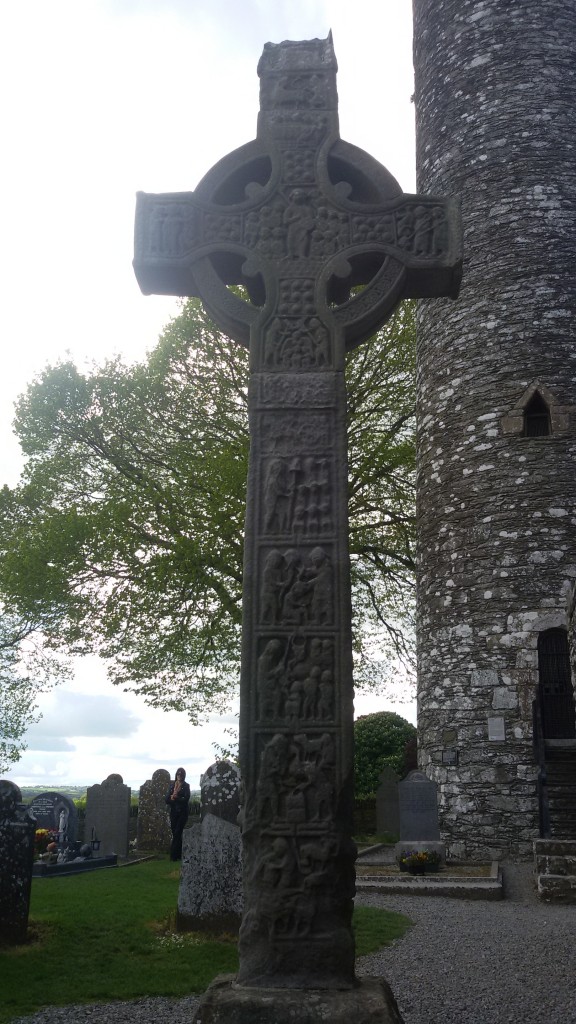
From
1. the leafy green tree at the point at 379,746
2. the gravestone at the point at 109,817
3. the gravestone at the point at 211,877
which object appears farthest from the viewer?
the leafy green tree at the point at 379,746

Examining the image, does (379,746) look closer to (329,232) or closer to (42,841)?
(42,841)

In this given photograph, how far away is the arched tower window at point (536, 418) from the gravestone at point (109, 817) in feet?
28.2

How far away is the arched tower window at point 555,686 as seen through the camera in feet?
37.8

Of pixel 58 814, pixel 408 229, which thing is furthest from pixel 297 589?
pixel 58 814

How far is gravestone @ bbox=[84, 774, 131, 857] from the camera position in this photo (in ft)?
44.9

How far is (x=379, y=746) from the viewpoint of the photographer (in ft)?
66.9

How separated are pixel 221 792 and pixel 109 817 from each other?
7209mm

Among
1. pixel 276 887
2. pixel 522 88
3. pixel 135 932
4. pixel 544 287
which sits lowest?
pixel 135 932

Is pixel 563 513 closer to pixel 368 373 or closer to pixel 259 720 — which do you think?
pixel 368 373

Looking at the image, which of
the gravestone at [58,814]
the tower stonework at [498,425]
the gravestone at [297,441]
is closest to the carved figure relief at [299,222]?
the gravestone at [297,441]

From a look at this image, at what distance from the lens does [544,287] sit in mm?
12547

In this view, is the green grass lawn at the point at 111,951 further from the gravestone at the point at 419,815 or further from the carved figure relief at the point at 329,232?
the carved figure relief at the point at 329,232

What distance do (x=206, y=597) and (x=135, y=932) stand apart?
9293 mm

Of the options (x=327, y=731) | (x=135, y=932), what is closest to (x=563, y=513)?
(x=135, y=932)
